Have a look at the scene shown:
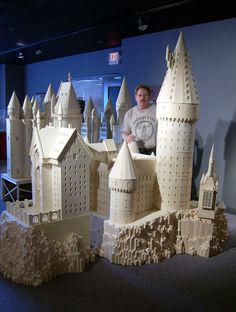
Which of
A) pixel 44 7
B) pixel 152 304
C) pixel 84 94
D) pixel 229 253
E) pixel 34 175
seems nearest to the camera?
pixel 152 304

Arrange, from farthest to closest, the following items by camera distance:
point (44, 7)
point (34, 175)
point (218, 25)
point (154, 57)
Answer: point (154, 57) < point (218, 25) < point (44, 7) < point (34, 175)

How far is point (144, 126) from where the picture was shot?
20.5ft

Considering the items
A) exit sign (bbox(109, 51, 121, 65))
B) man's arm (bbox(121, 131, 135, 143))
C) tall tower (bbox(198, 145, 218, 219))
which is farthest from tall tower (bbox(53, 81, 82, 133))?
exit sign (bbox(109, 51, 121, 65))

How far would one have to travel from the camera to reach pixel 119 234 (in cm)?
467

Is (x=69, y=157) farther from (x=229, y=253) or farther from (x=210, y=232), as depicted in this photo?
(x=229, y=253)

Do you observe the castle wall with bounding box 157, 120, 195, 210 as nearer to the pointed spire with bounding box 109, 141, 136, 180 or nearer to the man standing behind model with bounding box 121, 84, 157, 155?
the pointed spire with bounding box 109, 141, 136, 180

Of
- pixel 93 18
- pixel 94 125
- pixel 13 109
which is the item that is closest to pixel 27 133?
pixel 13 109

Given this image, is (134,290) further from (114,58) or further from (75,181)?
(114,58)

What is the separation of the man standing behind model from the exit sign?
4709 millimetres

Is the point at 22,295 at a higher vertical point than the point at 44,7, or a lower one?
lower

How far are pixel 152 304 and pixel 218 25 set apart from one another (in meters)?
5.77

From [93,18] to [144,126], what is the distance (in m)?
2.82

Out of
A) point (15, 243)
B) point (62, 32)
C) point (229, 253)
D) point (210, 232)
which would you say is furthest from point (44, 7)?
point (229, 253)

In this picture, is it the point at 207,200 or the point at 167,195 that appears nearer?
the point at 207,200
